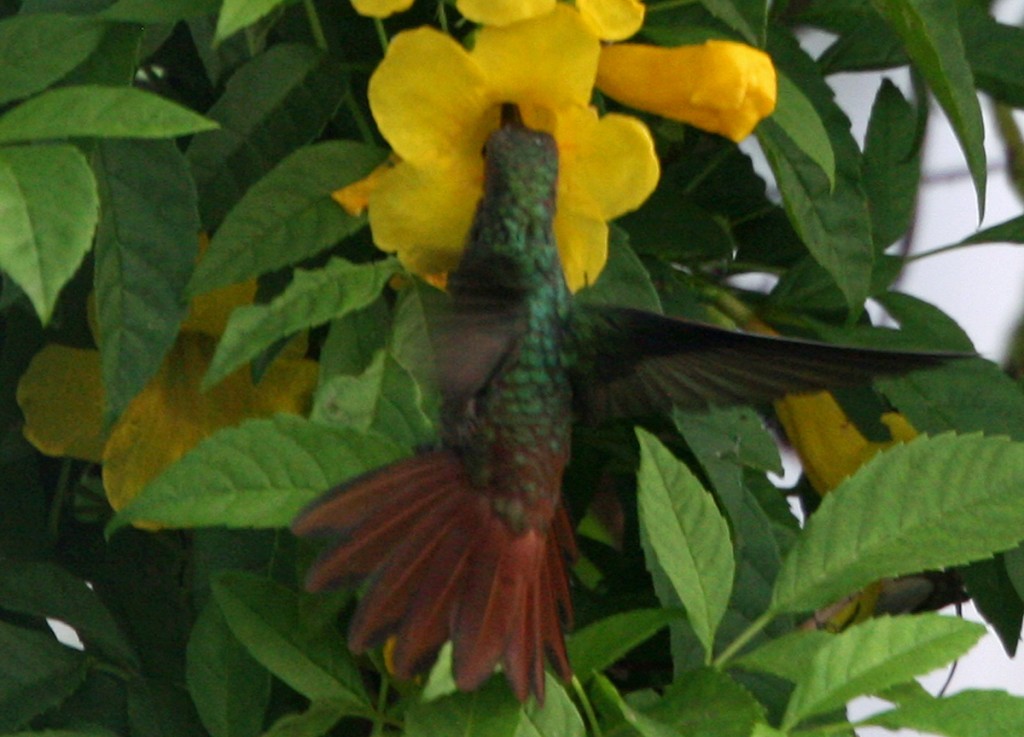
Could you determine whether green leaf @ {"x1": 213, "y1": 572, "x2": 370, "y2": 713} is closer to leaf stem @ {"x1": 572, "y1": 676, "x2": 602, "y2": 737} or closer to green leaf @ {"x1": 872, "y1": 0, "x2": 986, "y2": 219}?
leaf stem @ {"x1": 572, "y1": 676, "x2": 602, "y2": 737}

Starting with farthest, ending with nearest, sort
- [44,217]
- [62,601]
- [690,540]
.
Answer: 1. [62,601]
2. [690,540]
3. [44,217]

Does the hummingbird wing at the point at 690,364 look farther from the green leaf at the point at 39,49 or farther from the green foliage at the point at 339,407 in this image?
the green leaf at the point at 39,49

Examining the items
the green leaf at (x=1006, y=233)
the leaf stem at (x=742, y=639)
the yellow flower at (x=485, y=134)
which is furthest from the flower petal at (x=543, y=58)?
the green leaf at (x=1006, y=233)

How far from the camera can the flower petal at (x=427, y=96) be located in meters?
0.51

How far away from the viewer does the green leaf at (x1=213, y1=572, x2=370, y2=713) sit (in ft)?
1.65

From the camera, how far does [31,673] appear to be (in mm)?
597

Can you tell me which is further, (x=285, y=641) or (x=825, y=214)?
(x=825, y=214)

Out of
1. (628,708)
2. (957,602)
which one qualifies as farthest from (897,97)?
(628,708)

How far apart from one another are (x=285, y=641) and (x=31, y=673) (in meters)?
0.15

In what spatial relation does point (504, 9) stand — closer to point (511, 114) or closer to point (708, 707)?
point (511, 114)

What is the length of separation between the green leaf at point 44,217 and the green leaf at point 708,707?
0.83ft

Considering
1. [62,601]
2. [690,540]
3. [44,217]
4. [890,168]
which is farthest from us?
[890,168]

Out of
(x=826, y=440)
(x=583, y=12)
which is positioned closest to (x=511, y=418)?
(x=583, y=12)

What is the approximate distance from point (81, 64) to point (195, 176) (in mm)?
65
